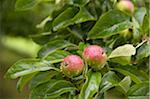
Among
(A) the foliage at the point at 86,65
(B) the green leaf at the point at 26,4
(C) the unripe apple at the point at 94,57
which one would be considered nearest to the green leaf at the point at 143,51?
(A) the foliage at the point at 86,65

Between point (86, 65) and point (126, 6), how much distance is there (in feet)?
0.79

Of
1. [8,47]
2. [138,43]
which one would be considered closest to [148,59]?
[138,43]

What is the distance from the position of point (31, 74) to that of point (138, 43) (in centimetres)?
26

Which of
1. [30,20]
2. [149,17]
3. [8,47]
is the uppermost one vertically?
[149,17]

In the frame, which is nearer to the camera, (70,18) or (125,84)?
(125,84)

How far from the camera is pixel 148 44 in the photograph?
87 cm

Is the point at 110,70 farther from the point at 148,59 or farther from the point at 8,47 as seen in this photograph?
the point at 8,47

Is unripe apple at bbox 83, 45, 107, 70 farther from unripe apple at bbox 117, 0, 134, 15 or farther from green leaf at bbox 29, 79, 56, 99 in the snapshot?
unripe apple at bbox 117, 0, 134, 15

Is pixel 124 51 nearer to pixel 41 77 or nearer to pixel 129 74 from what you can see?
pixel 129 74

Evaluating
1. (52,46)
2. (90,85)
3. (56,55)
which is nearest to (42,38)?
(52,46)

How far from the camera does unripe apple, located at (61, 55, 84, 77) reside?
77cm

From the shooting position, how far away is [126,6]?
961mm

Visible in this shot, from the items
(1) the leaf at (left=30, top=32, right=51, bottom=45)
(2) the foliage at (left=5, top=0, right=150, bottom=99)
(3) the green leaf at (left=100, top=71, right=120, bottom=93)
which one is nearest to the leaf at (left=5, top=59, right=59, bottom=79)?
(2) the foliage at (left=5, top=0, right=150, bottom=99)

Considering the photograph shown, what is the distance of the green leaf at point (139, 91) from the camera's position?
2.57ft
